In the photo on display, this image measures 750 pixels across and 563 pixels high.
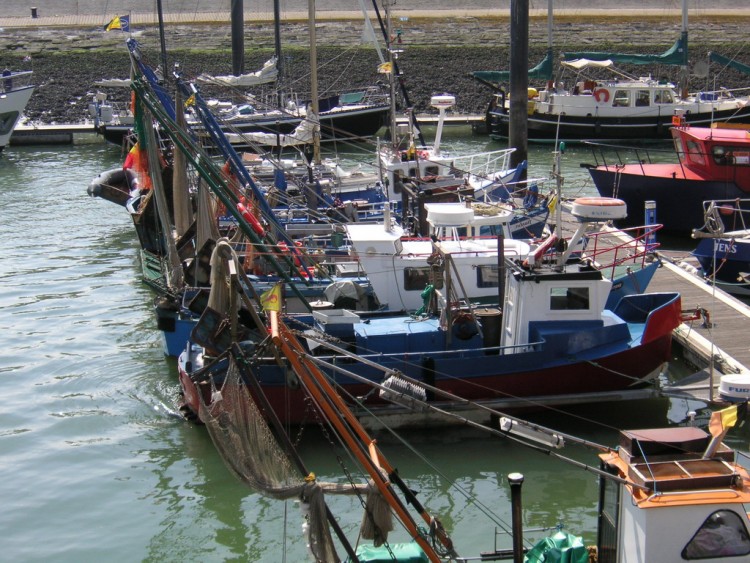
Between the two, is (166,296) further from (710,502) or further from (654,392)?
(710,502)

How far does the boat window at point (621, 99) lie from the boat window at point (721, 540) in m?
34.6

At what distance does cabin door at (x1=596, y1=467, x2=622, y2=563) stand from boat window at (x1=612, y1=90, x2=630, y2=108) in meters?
34.0

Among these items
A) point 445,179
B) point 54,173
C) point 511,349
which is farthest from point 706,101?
point 511,349

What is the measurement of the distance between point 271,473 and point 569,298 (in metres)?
7.29

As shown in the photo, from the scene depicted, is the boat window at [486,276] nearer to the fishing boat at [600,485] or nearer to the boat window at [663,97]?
the fishing boat at [600,485]

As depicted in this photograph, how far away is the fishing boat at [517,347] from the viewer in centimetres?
1523

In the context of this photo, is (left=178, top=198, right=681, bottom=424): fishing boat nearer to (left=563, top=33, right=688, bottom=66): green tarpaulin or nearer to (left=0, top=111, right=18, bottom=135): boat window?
(left=563, top=33, right=688, bottom=66): green tarpaulin

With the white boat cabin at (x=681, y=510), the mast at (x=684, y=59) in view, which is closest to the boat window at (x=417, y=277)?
the white boat cabin at (x=681, y=510)

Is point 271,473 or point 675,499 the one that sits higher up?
point 675,499

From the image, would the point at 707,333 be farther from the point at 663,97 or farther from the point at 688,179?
the point at 663,97

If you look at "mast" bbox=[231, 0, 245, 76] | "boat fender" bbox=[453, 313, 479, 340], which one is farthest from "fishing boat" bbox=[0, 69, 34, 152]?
"boat fender" bbox=[453, 313, 479, 340]

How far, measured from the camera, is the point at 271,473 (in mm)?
9414

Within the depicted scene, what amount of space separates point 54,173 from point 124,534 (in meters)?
29.4

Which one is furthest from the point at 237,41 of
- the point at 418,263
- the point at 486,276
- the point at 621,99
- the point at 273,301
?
the point at 273,301
